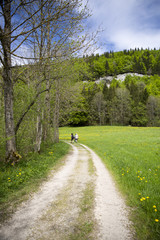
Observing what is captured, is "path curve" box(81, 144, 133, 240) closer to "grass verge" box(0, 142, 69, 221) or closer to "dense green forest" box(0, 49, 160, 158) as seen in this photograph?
"grass verge" box(0, 142, 69, 221)

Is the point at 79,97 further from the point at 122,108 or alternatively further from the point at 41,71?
the point at 122,108

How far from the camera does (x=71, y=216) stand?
3305 mm

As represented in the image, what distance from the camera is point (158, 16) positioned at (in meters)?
7.57

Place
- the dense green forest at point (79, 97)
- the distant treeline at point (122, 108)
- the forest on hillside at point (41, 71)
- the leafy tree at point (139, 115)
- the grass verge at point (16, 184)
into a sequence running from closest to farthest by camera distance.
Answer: the grass verge at point (16, 184) → the forest on hillside at point (41, 71) → the dense green forest at point (79, 97) → the leafy tree at point (139, 115) → the distant treeline at point (122, 108)

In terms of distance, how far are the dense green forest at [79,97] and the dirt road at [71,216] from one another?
11.8ft

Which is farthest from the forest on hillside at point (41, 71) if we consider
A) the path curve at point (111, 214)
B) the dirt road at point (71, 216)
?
the path curve at point (111, 214)

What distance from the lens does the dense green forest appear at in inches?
316

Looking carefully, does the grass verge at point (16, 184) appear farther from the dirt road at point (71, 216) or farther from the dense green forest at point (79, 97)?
the dense green forest at point (79, 97)

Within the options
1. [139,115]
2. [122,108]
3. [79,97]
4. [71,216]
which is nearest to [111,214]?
[71,216]

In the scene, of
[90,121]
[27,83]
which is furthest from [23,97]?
[90,121]

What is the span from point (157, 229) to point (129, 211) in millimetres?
869

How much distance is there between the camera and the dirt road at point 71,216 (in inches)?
106

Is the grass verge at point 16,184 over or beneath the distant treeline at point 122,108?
beneath

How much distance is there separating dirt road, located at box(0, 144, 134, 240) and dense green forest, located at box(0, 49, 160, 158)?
3.61m
